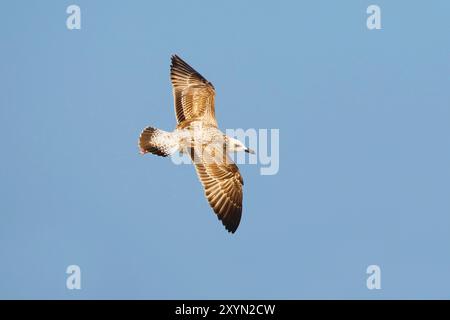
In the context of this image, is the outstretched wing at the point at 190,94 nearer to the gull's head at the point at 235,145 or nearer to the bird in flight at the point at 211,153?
the bird in flight at the point at 211,153

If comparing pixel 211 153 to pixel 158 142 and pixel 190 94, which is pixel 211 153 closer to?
pixel 158 142

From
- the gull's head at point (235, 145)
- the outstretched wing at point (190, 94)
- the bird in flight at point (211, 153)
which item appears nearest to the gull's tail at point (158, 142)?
the bird in flight at point (211, 153)

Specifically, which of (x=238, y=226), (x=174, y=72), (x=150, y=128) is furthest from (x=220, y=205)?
(x=174, y=72)

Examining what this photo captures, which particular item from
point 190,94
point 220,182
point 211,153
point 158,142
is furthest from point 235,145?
point 190,94

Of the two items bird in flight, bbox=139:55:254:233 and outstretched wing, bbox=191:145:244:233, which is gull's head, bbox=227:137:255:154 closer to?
bird in flight, bbox=139:55:254:233

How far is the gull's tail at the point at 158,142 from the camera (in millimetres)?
14719

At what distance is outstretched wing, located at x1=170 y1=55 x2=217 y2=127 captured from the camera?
15.7 metres

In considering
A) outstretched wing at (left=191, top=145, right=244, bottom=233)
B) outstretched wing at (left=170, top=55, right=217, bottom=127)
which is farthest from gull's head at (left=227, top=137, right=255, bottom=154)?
outstretched wing at (left=170, top=55, right=217, bottom=127)

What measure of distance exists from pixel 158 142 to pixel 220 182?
3.85 feet

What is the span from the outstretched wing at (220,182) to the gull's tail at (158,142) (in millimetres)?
392

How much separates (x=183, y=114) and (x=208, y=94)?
611mm

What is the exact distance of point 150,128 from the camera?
15.0 metres

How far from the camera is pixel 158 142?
14820 mm

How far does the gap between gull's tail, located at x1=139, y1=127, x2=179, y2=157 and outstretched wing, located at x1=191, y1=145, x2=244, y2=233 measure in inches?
15.4
